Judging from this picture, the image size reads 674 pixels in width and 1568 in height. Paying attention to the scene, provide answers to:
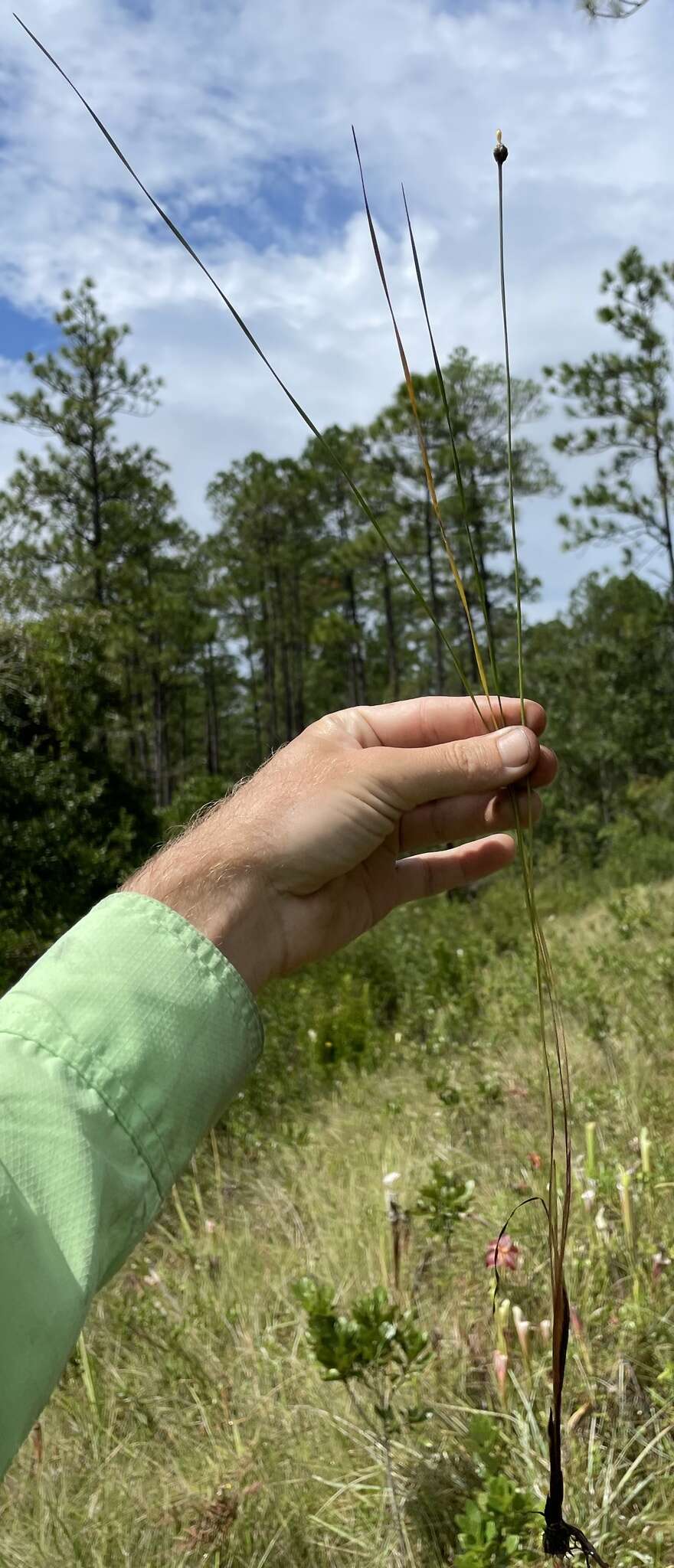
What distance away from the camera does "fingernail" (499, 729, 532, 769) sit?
106 cm

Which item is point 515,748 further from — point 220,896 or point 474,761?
point 220,896

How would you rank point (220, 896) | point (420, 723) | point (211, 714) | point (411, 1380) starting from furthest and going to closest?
1. point (211, 714)
2. point (411, 1380)
3. point (420, 723)
4. point (220, 896)

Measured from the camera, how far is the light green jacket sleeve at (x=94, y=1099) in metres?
0.76

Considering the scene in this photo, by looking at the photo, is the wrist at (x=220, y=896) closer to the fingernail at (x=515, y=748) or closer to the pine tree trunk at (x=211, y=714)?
A: the fingernail at (x=515, y=748)

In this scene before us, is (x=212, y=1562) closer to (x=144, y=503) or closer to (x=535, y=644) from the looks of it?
(x=144, y=503)

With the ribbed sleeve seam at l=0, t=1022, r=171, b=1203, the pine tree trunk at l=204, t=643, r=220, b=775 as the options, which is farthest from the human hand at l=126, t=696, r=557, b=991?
the pine tree trunk at l=204, t=643, r=220, b=775

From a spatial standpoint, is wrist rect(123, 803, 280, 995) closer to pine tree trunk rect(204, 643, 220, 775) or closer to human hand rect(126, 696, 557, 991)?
human hand rect(126, 696, 557, 991)

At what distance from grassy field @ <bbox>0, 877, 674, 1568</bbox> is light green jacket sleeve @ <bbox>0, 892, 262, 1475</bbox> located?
74cm

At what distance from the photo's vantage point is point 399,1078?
3.95m

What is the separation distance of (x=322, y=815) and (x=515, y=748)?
0.23 m

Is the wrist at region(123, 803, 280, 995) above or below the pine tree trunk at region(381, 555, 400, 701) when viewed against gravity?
below

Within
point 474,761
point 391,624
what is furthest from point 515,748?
point 391,624

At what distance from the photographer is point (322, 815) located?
3.63 feet

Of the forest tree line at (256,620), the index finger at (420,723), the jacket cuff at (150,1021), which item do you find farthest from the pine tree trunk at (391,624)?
the jacket cuff at (150,1021)
